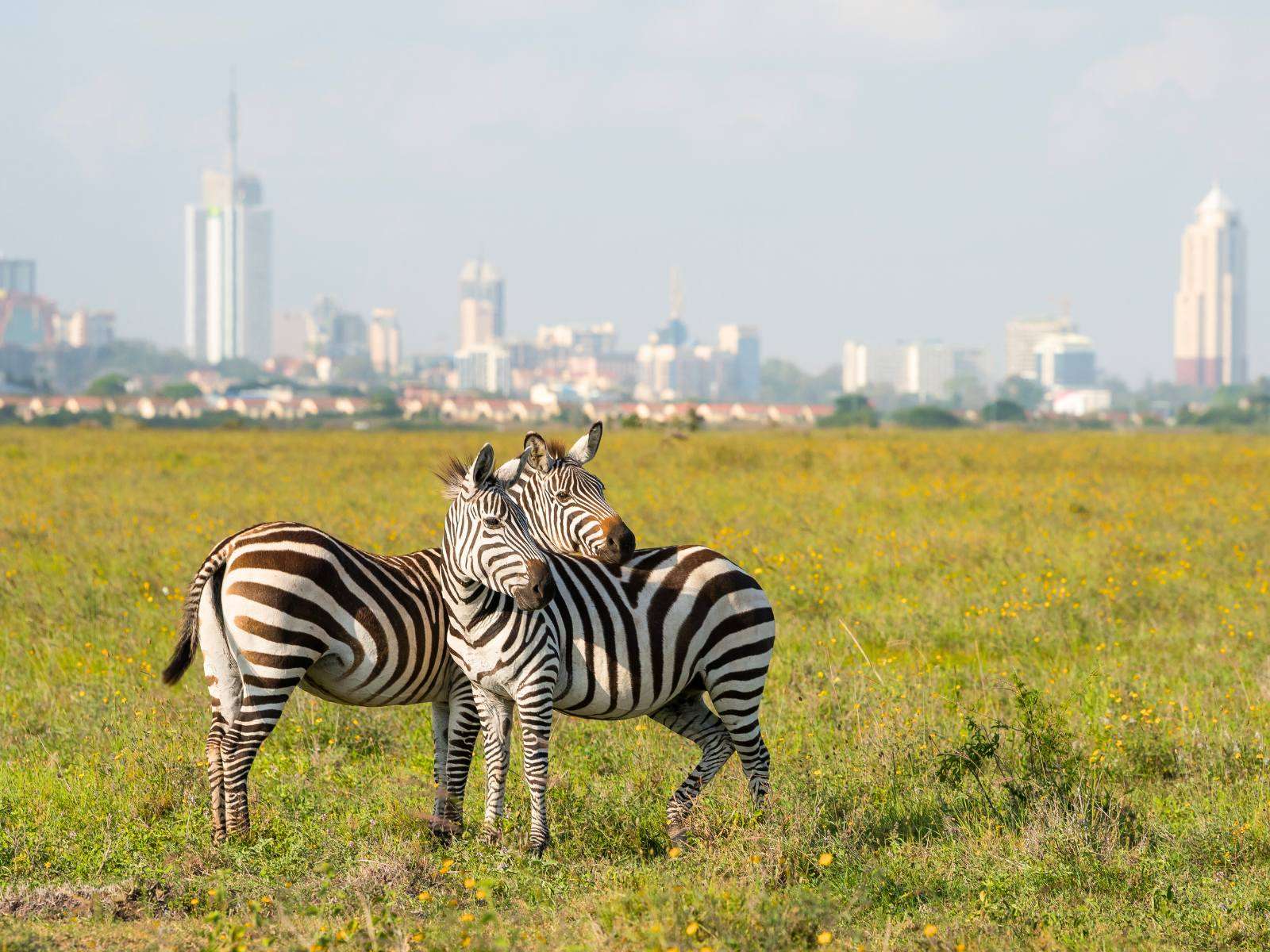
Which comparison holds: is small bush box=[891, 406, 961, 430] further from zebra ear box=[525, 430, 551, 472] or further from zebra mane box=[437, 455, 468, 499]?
zebra mane box=[437, 455, 468, 499]

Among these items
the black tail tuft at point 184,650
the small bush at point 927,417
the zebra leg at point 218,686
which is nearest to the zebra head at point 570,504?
the zebra leg at point 218,686

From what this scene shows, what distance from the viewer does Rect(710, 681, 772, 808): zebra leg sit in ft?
20.8

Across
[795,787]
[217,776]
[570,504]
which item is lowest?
[795,787]

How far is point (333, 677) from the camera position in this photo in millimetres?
6195

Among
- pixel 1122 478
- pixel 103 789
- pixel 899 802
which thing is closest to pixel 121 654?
pixel 103 789

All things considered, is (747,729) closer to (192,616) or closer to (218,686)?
(218,686)

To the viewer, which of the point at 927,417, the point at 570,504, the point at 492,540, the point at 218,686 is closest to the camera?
the point at 492,540

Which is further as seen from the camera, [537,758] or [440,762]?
[440,762]

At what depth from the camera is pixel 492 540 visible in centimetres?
576

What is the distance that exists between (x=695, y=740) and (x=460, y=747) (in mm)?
1198

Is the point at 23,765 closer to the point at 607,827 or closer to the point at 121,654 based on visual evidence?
the point at 121,654

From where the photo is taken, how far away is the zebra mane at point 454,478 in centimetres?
604

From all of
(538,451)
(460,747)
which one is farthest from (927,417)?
(460,747)

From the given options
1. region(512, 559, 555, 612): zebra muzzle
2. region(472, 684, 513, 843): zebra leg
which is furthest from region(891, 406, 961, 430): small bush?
region(512, 559, 555, 612): zebra muzzle
